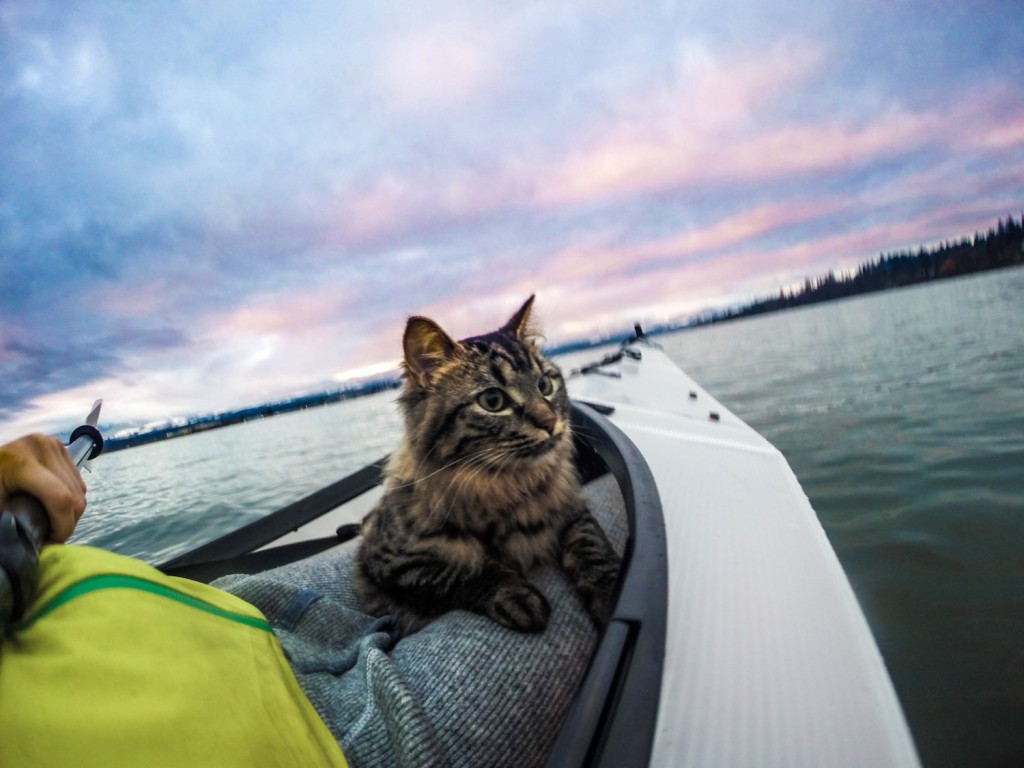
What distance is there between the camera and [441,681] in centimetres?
104

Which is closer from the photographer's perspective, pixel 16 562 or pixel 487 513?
pixel 16 562

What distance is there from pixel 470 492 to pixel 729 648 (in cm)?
108

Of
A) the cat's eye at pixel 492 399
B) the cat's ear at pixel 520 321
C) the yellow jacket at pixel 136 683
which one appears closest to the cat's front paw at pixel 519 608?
the yellow jacket at pixel 136 683

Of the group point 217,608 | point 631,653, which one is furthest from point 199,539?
point 631,653

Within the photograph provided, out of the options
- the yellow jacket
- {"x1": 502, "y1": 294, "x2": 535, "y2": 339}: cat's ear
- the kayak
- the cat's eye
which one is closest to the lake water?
the kayak

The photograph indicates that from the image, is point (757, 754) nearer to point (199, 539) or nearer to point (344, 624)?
point (344, 624)

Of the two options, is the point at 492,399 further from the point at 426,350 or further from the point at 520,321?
the point at 520,321

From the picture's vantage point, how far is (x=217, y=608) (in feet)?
2.52

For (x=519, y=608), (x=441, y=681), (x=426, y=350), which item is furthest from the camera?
(x=426, y=350)

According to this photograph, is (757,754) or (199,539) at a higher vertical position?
(757,754)

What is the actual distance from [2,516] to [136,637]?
0.26m

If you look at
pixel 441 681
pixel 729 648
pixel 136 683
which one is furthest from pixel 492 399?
pixel 136 683

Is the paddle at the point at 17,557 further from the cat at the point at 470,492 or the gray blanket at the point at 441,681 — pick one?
the cat at the point at 470,492

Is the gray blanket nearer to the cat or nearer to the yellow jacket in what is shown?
the cat
